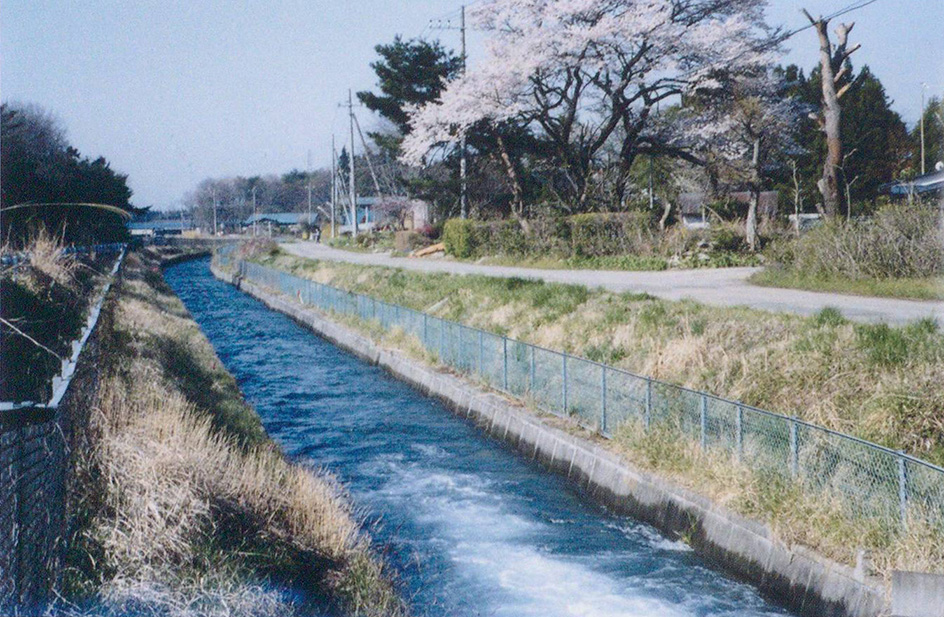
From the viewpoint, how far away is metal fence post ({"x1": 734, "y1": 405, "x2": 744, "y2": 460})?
369 inches

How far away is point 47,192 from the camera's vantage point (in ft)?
74.4

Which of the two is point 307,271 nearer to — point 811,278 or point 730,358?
point 811,278

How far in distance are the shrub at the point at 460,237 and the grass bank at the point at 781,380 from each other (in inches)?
720

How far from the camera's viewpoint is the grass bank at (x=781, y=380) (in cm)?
802

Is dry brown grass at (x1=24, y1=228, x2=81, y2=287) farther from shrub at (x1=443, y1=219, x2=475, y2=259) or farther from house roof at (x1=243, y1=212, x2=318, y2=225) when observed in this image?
house roof at (x1=243, y1=212, x2=318, y2=225)

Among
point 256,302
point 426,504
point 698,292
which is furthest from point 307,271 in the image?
point 426,504

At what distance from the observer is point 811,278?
62.5ft

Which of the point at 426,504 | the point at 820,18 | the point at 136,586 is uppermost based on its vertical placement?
the point at 820,18

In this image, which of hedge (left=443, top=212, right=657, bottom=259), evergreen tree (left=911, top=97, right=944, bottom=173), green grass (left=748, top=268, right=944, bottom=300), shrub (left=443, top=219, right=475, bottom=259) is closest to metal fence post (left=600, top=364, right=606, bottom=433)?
green grass (left=748, top=268, right=944, bottom=300)

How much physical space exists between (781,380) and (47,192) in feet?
61.9

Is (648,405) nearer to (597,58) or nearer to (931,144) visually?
(597,58)

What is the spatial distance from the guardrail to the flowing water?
1.10 meters

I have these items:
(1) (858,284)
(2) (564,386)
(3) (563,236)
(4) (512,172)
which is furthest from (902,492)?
(4) (512,172)

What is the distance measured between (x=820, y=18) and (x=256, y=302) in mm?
25916
